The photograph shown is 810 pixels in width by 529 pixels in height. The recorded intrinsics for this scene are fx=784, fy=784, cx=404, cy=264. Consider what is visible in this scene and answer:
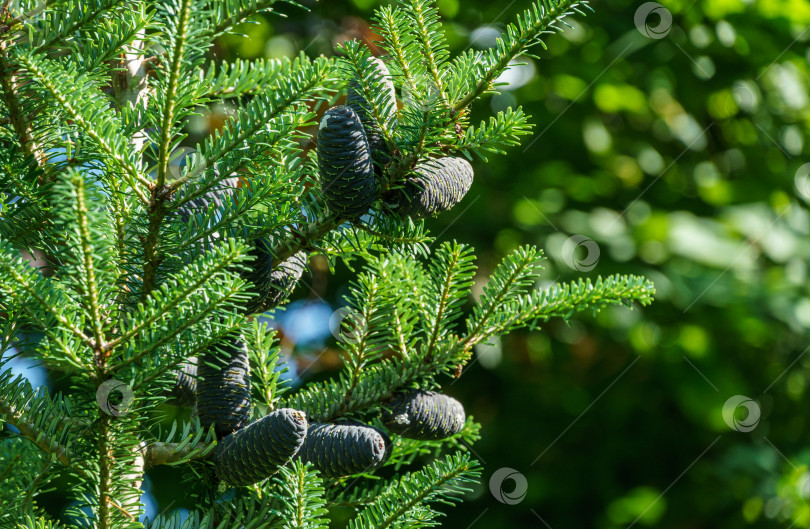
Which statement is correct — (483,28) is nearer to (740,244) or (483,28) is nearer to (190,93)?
(740,244)

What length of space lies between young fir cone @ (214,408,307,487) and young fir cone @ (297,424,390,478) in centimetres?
4

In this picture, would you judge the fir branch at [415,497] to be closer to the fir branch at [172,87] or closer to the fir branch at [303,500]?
the fir branch at [303,500]

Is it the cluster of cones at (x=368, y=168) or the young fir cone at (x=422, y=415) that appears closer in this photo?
the cluster of cones at (x=368, y=168)

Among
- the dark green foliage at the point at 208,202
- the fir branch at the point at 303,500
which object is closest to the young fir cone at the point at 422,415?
the fir branch at the point at 303,500

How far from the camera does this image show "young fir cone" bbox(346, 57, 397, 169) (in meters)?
0.55

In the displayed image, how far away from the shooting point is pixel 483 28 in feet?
5.85

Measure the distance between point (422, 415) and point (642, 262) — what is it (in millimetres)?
1258

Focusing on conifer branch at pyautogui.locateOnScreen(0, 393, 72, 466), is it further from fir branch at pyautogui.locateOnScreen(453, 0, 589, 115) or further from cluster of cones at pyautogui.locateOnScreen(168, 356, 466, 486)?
fir branch at pyautogui.locateOnScreen(453, 0, 589, 115)

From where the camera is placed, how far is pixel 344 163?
1.63ft

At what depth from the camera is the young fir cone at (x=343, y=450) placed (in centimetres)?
54

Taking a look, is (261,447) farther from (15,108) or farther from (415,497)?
(15,108)

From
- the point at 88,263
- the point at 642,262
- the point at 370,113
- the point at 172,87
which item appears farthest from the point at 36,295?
the point at 642,262

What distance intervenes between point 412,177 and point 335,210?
0.20 feet

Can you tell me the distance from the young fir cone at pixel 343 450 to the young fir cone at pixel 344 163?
0.15 m
